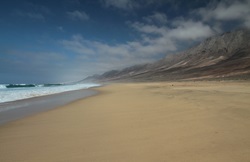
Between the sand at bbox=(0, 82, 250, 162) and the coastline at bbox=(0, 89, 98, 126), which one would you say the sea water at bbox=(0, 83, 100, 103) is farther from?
the sand at bbox=(0, 82, 250, 162)

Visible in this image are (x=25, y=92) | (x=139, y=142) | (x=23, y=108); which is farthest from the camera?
(x=25, y=92)

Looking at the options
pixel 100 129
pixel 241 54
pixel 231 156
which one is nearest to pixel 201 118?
pixel 231 156

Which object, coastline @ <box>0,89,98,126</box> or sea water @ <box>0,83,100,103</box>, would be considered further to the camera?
sea water @ <box>0,83,100,103</box>

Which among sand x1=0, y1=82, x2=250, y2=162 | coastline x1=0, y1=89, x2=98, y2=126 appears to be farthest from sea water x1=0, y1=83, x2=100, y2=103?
sand x1=0, y1=82, x2=250, y2=162

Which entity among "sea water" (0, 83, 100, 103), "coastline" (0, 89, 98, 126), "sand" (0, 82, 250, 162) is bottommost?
"sand" (0, 82, 250, 162)

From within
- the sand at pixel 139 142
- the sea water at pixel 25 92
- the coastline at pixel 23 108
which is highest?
the sea water at pixel 25 92

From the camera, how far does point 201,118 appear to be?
5602 mm

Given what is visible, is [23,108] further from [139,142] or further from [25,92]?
[25,92]

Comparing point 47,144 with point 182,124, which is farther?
point 182,124

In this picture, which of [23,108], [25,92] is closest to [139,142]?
[23,108]

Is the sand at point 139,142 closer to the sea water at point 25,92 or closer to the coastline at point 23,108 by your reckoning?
the coastline at point 23,108

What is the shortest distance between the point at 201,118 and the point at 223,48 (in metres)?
166

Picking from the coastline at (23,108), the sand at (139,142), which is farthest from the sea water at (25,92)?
the sand at (139,142)

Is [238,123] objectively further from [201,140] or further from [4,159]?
[4,159]
